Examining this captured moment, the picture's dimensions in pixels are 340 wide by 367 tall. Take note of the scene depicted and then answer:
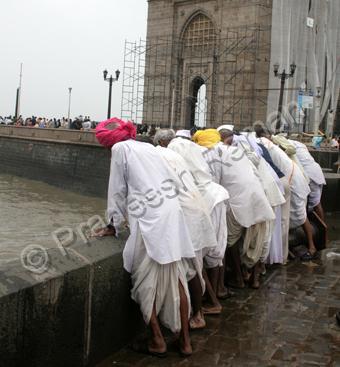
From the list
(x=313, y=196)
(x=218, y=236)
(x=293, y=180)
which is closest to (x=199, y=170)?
(x=218, y=236)

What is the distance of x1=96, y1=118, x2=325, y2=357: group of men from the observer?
3768 millimetres

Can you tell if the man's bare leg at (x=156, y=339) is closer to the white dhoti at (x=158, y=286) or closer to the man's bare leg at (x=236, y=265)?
the white dhoti at (x=158, y=286)

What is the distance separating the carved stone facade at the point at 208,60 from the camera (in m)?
32.3

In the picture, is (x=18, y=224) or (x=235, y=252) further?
(x=18, y=224)

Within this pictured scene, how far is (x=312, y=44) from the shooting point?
31.8 meters

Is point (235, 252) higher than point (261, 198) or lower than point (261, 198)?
lower

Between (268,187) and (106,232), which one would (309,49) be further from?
(106,232)

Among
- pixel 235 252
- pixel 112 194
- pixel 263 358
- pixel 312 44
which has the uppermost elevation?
pixel 312 44

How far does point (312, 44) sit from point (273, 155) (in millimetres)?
27363

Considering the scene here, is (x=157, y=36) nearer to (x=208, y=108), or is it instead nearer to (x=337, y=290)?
(x=208, y=108)

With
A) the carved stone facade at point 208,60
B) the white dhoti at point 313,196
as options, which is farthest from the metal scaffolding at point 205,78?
the white dhoti at point 313,196

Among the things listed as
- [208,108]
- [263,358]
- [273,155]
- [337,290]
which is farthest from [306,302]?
[208,108]

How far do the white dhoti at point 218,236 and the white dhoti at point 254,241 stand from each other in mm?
789

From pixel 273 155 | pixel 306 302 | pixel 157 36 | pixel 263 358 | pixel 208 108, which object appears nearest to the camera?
pixel 263 358
